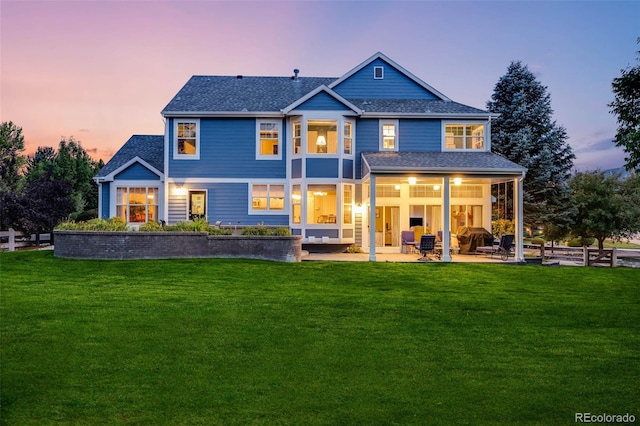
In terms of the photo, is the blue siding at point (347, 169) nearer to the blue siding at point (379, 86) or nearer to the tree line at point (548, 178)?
the blue siding at point (379, 86)

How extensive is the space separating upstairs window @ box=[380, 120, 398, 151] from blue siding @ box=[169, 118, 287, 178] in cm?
483

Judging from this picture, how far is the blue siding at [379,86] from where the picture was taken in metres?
22.5

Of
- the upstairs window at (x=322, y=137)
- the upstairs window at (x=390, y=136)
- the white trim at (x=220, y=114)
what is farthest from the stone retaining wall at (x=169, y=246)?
the upstairs window at (x=390, y=136)

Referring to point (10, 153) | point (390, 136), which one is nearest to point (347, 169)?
point (390, 136)

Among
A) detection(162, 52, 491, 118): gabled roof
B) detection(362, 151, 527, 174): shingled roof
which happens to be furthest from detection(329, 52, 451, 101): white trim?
detection(362, 151, 527, 174): shingled roof

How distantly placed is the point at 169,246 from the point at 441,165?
1093cm

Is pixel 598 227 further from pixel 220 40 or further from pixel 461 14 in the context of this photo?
pixel 220 40

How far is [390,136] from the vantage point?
70.5 ft

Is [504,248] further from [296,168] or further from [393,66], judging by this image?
[393,66]

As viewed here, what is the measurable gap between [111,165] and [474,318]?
65.2 feet

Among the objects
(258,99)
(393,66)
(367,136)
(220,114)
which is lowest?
(367,136)

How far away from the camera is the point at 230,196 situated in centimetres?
2106

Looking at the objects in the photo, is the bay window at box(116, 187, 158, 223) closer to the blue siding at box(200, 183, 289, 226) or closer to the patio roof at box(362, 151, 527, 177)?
the blue siding at box(200, 183, 289, 226)

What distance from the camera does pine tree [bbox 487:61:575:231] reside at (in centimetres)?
2692
